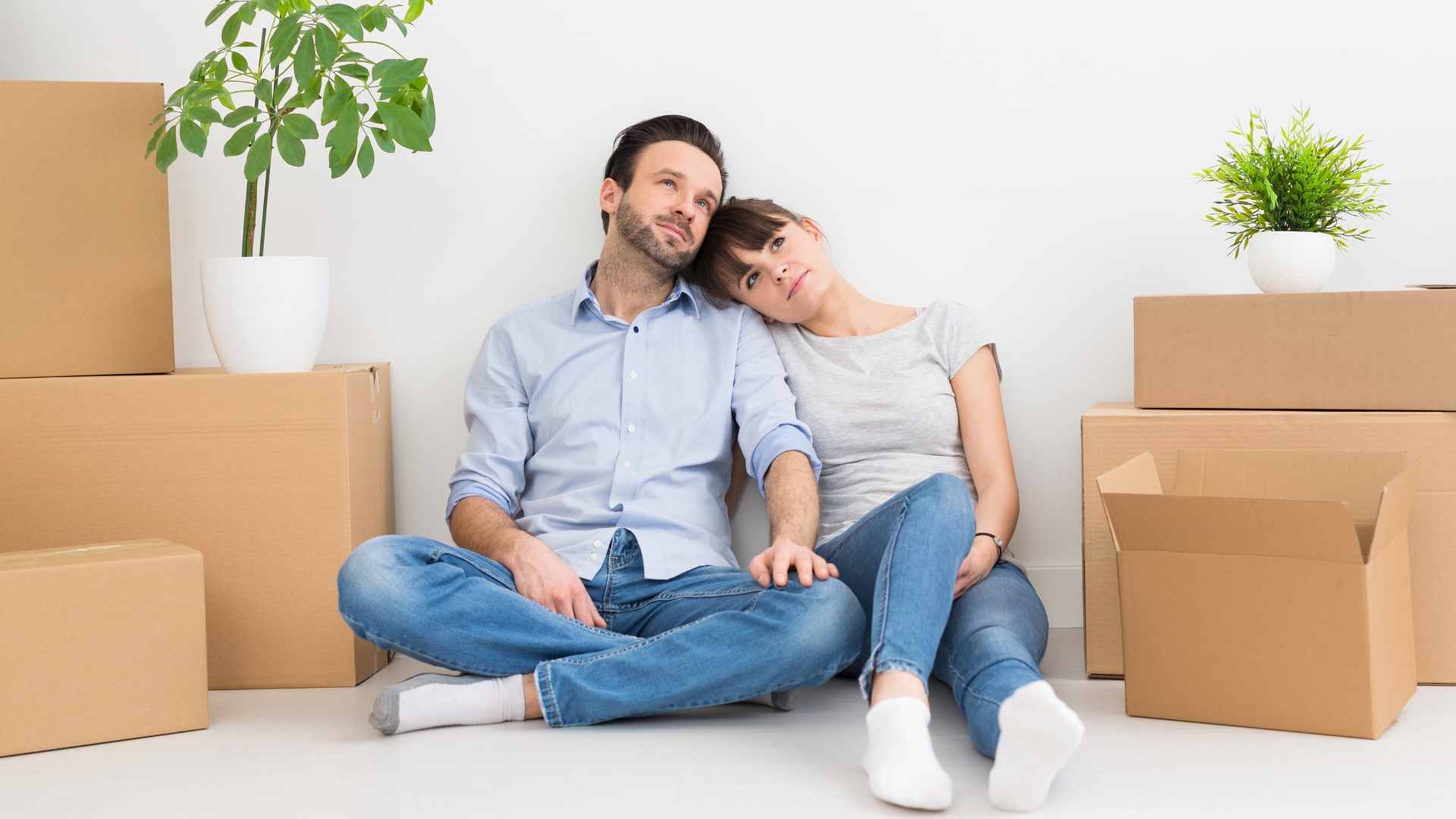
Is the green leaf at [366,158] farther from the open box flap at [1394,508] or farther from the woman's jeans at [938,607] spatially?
the open box flap at [1394,508]

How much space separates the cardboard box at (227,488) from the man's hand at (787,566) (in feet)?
2.34

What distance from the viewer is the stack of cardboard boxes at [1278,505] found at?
1263 mm

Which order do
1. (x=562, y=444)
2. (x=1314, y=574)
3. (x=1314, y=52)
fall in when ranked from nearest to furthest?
(x=1314, y=574) < (x=562, y=444) < (x=1314, y=52)

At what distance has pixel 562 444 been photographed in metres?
1.72

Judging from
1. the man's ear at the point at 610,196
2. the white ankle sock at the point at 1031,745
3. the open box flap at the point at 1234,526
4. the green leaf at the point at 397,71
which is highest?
the green leaf at the point at 397,71

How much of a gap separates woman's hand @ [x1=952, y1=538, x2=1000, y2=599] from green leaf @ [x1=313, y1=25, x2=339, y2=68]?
1228 millimetres

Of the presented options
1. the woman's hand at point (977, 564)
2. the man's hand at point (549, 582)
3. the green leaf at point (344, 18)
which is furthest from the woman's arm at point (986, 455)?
the green leaf at point (344, 18)

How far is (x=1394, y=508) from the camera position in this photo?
4.25ft

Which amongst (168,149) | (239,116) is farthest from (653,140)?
(168,149)

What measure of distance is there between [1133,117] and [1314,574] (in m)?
0.99

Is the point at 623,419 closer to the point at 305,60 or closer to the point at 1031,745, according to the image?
the point at 305,60

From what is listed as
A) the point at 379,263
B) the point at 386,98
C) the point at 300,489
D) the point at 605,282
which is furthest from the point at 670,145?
the point at 300,489

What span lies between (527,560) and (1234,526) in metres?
0.99

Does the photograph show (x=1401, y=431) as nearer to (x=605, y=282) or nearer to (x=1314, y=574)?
(x=1314, y=574)
